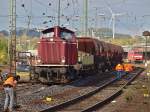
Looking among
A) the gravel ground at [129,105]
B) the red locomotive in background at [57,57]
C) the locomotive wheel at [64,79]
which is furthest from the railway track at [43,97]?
the gravel ground at [129,105]

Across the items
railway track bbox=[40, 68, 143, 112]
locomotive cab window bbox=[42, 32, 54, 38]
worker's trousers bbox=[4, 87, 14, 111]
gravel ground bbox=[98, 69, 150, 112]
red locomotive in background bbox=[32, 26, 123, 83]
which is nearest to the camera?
worker's trousers bbox=[4, 87, 14, 111]

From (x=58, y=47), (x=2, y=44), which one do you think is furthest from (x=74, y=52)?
(x=2, y=44)

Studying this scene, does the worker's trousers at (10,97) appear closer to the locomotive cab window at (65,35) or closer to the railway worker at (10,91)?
the railway worker at (10,91)

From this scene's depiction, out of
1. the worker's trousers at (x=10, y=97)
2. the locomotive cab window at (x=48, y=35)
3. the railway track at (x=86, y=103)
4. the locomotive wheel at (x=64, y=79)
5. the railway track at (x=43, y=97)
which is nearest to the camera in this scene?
the worker's trousers at (x=10, y=97)

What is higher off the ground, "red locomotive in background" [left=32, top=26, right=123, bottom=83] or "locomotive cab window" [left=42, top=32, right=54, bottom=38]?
"locomotive cab window" [left=42, top=32, right=54, bottom=38]

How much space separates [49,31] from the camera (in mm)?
32625

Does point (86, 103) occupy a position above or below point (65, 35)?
below

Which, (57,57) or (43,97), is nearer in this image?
(43,97)

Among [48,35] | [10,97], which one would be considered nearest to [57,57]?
[48,35]

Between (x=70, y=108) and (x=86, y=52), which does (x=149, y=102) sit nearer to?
(x=70, y=108)

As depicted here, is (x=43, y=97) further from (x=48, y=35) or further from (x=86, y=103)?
(x=48, y=35)

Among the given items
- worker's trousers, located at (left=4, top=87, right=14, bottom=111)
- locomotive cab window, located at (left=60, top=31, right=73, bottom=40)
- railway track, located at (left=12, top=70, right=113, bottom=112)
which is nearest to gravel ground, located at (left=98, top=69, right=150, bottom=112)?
railway track, located at (left=12, top=70, right=113, bottom=112)

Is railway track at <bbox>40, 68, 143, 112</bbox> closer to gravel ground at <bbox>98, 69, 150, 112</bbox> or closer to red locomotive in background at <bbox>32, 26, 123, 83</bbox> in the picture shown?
gravel ground at <bbox>98, 69, 150, 112</bbox>

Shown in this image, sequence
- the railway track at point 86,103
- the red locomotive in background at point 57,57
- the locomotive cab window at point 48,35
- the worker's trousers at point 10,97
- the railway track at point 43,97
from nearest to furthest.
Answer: the worker's trousers at point 10,97, the railway track at point 86,103, the railway track at point 43,97, the red locomotive in background at point 57,57, the locomotive cab window at point 48,35
